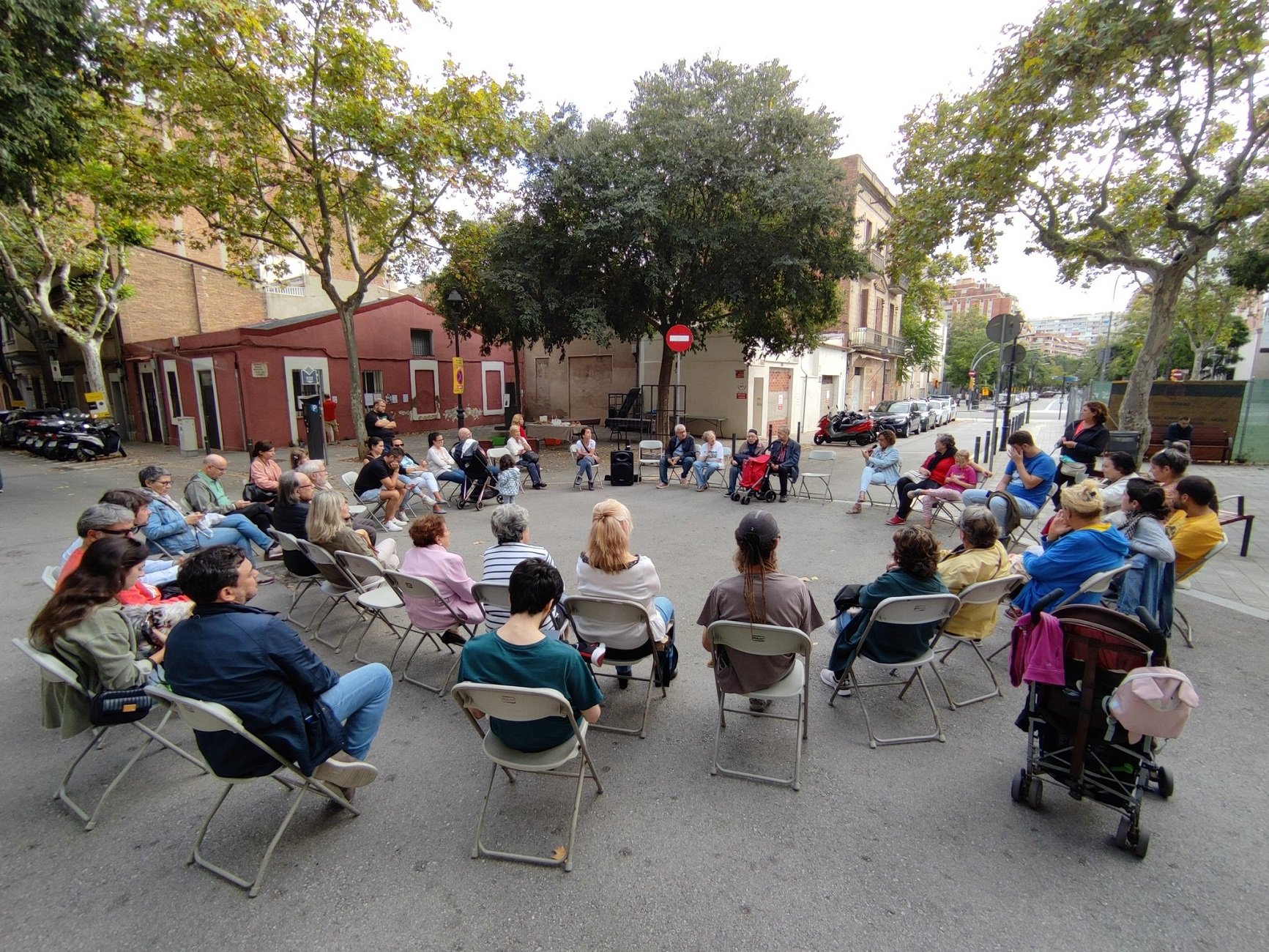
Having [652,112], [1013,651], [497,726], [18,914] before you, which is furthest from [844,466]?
[18,914]

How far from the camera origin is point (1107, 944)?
6.87ft

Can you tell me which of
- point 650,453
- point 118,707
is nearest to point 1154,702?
point 118,707

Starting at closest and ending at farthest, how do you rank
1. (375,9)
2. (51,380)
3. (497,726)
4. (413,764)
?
(497,726)
(413,764)
(375,9)
(51,380)

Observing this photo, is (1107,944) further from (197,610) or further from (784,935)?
(197,610)

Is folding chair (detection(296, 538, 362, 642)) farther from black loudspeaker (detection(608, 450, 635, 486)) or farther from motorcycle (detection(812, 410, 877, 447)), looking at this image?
motorcycle (detection(812, 410, 877, 447))

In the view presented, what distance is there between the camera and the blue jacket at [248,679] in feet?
7.45

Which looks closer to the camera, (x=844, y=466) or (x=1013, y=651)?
(x=1013, y=651)

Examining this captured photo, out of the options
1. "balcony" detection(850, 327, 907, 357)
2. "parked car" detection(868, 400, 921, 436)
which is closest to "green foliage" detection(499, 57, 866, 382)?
"parked car" detection(868, 400, 921, 436)

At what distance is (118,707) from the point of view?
277 cm

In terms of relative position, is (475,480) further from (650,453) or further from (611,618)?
(611,618)

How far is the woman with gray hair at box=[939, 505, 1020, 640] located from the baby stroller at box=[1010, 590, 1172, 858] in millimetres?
998

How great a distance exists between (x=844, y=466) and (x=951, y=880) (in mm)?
13760

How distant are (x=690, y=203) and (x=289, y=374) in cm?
1276

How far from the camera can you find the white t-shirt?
3.41 meters
